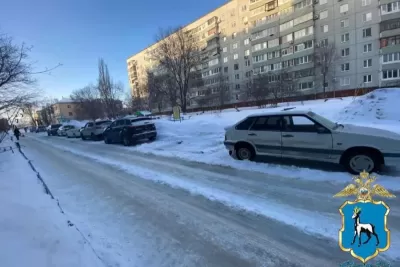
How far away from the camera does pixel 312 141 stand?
21.6ft

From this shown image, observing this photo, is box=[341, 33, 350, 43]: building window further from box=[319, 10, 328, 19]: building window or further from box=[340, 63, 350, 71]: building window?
box=[319, 10, 328, 19]: building window

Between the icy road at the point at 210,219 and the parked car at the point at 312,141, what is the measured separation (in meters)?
1.17

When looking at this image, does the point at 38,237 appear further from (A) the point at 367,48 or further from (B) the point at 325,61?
(A) the point at 367,48

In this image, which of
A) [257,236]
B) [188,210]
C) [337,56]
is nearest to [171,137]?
[188,210]

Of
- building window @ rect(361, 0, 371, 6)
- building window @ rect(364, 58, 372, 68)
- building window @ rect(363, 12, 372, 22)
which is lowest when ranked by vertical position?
building window @ rect(364, 58, 372, 68)

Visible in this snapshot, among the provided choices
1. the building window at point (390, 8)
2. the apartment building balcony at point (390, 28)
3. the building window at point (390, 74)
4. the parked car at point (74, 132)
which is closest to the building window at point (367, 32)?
the apartment building balcony at point (390, 28)

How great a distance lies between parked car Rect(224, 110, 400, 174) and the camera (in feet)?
18.6

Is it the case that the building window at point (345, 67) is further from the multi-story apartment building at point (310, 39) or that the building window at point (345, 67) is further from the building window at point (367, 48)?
the building window at point (367, 48)

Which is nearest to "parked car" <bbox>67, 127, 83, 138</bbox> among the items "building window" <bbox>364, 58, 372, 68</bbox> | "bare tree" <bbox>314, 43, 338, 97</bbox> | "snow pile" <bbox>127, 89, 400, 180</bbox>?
"snow pile" <bbox>127, 89, 400, 180</bbox>

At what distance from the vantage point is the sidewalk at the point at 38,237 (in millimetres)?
2889

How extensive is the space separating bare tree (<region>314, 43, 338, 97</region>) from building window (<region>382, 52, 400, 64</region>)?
22.7 ft

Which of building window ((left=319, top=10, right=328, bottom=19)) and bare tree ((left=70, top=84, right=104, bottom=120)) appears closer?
building window ((left=319, top=10, right=328, bottom=19))

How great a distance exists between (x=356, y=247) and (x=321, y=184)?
417 centimetres

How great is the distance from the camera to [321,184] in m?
5.51
